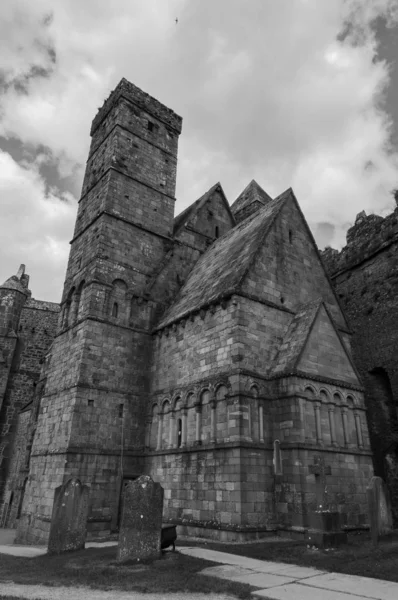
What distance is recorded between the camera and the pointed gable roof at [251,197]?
31766 mm

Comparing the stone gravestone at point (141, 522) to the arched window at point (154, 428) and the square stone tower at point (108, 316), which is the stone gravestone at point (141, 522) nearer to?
the square stone tower at point (108, 316)

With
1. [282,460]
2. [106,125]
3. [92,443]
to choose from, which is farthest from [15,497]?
[106,125]

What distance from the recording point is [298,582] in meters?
7.57

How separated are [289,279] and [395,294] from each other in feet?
20.5

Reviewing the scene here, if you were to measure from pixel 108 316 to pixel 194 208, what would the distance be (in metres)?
9.80

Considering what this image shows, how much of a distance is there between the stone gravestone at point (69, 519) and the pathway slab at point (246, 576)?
430cm

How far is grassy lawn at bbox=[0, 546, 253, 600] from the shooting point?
7.20 m

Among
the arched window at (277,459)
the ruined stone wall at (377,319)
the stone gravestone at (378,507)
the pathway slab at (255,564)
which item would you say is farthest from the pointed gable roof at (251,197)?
the pathway slab at (255,564)

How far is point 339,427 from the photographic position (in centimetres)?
1551

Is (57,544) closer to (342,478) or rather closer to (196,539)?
(196,539)

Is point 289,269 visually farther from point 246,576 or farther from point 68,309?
point 246,576

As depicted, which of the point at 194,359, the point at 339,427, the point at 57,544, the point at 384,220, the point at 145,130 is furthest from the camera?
the point at 145,130

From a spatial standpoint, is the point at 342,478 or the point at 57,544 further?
the point at 342,478

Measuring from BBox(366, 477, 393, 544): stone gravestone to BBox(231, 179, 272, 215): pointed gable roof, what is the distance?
2294cm
